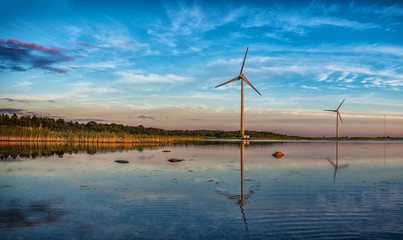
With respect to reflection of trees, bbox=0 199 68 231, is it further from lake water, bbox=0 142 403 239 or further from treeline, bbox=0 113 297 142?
treeline, bbox=0 113 297 142

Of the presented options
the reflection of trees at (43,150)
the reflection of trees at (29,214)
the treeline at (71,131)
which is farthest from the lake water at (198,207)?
the treeline at (71,131)

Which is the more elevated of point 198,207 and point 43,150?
point 43,150

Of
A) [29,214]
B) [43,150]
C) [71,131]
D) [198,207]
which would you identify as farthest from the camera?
[71,131]

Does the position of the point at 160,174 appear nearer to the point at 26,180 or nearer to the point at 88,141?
the point at 26,180

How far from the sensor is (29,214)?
1041 cm

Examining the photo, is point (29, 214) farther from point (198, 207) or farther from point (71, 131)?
point (71, 131)

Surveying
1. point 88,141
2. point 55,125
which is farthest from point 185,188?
point 55,125

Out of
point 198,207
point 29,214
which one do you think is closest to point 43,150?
point 29,214

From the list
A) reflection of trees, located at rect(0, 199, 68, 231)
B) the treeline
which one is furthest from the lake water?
the treeline

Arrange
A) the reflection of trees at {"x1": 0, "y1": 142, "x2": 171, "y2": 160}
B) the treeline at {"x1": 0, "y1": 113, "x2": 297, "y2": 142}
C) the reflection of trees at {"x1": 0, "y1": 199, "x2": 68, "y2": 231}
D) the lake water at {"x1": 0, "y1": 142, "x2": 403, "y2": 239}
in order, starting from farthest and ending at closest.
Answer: the treeline at {"x1": 0, "y1": 113, "x2": 297, "y2": 142} → the reflection of trees at {"x1": 0, "y1": 142, "x2": 171, "y2": 160} → the reflection of trees at {"x1": 0, "y1": 199, "x2": 68, "y2": 231} → the lake water at {"x1": 0, "y1": 142, "x2": 403, "y2": 239}

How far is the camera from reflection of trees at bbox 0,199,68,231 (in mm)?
9414

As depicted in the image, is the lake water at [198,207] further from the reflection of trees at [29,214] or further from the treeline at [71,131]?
the treeline at [71,131]

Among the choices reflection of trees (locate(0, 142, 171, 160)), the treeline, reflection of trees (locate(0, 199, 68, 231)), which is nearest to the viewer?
reflection of trees (locate(0, 199, 68, 231))

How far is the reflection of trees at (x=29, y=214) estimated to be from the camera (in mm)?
9414
